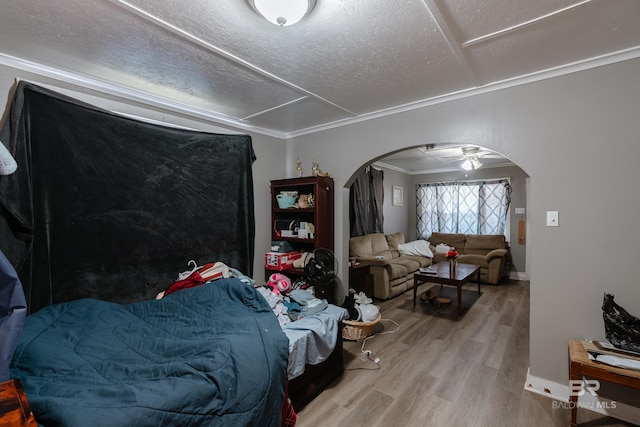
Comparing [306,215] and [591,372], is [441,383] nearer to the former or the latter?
[591,372]

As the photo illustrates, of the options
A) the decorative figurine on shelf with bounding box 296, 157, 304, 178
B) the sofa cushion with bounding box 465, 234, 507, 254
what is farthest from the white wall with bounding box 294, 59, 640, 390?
the sofa cushion with bounding box 465, 234, 507, 254

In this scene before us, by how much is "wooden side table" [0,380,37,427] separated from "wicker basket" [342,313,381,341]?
2.27 m

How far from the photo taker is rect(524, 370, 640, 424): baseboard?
1.81 metres

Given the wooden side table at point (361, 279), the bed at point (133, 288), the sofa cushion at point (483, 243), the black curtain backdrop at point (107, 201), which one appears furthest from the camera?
the sofa cushion at point (483, 243)

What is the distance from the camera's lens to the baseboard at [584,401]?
181 cm

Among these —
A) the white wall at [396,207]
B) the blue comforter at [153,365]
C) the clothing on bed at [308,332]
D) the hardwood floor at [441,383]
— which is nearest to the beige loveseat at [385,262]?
the white wall at [396,207]

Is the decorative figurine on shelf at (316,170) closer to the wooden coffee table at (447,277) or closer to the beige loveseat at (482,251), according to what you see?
the wooden coffee table at (447,277)

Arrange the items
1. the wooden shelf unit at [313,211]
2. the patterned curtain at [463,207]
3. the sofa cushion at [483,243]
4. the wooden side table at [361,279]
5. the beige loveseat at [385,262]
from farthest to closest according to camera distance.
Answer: the patterned curtain at [463,207], the sofa cushion at [483,243], the beige loveseat at [385,262], the wooden side table at [361,279], the wooden shelf unit at [313,211]

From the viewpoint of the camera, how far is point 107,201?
219 cm

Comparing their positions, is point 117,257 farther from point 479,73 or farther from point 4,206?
point 479,73

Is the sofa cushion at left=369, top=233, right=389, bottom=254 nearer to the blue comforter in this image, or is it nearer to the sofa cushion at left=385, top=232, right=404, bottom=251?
the sofa cushion at left=385, top=232, right=404, bottom=251

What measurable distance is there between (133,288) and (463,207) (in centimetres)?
637

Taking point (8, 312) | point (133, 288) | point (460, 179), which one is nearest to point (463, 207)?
point (460, 179)

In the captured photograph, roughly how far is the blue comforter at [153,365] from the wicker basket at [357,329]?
1.10m
